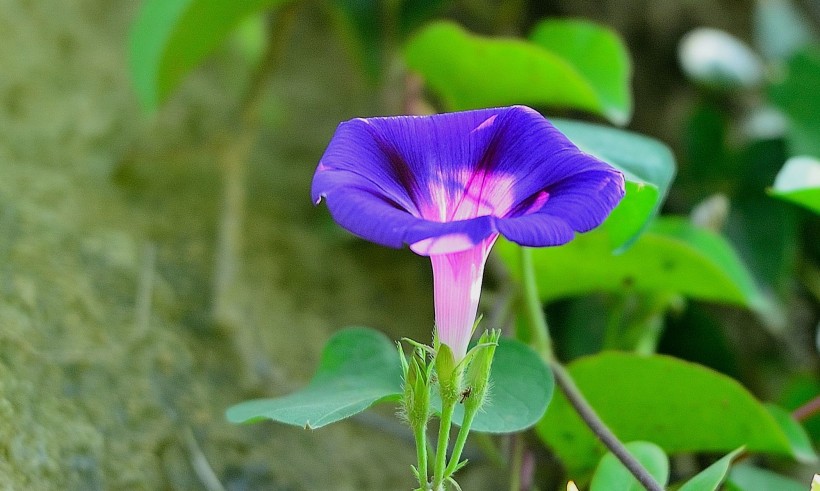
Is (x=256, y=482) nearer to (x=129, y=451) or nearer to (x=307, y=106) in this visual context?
(x=129, y=451)

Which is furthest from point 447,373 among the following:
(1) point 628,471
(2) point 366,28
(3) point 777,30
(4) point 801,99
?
(3) point 777,30

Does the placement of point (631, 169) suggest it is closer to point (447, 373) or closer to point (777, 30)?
point (447, 373)

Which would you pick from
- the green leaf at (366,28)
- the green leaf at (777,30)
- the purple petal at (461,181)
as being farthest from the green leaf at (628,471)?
the green leaf at (777,30)

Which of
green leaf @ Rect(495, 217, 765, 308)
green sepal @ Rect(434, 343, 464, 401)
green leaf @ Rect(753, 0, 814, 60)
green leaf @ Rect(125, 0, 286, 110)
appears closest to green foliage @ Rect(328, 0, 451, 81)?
green leaf @ Rect(125, 0, 286, 110)

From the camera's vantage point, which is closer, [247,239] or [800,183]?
[800,183]

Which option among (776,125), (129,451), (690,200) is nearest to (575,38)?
(690,200)

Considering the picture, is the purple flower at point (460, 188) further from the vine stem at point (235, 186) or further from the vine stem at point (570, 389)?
the vine stem at point (235, 186)

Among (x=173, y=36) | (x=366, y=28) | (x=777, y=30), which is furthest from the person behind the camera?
(x=777, y=30)
